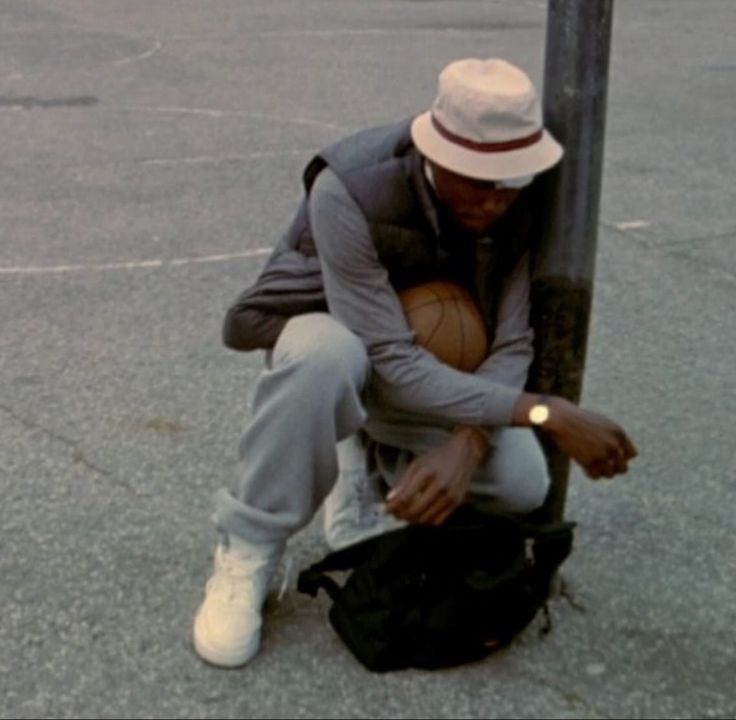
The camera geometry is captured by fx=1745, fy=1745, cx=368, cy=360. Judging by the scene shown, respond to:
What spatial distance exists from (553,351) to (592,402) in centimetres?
156

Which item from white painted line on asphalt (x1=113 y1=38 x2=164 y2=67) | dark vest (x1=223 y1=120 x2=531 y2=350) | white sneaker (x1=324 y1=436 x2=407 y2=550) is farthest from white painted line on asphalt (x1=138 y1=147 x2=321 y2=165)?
dark vest (x1=223 y1=120 x2=531 y2=350)

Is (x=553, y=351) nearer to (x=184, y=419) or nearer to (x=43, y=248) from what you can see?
(x=184, y=419)

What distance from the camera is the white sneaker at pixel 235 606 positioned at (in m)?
3.54

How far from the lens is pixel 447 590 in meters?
3.48

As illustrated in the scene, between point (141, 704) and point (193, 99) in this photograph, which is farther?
point (193, 99)

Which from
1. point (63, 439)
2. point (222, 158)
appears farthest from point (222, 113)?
point (63, 439)

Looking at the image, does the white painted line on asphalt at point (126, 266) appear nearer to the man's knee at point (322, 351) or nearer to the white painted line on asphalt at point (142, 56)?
the man's knee at point (322, 351)

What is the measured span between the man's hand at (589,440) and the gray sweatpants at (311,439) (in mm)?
188

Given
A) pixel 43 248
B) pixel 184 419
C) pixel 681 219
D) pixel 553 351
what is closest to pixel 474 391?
pixel 553 351

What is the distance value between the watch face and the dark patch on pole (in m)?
7.07

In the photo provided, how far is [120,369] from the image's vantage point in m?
5.39

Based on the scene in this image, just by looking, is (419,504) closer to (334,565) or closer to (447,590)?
(447,590)

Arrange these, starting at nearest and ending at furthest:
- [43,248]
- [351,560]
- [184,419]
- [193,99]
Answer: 1. [351,560]
2. [184,419]
3. [43,248]
4. [193,99]

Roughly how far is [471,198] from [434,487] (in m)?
0.57
